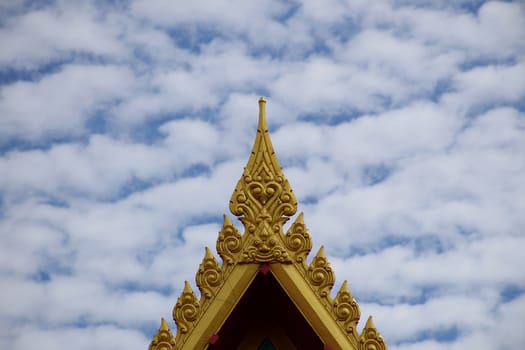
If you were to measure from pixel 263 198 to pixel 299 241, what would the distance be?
0.79m

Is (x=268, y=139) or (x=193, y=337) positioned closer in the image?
(x=193, y=337)

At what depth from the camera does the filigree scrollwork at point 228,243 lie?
43.8 ft

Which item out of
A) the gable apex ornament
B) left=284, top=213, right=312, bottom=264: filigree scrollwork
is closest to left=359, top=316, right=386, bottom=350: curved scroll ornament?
the gable apex ornament

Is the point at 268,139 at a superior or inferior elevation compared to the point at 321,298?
superior

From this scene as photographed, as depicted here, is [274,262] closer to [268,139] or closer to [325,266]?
[325,266]

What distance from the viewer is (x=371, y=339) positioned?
12859 mm

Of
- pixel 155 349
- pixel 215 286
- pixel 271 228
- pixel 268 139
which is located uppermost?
→ pixel 268 139

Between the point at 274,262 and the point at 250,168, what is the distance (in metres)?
1.37

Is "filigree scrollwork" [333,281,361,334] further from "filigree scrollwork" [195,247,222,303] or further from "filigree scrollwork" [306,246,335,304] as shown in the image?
"filigree scrollwork" [195,247,222,303]

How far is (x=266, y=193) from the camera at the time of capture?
13.6 metres

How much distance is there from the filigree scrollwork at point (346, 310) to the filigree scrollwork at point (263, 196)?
4.09 ft

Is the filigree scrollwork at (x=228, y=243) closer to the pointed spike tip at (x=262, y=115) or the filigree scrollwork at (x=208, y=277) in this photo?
the filigree scrollwork at (x=208, y=277)

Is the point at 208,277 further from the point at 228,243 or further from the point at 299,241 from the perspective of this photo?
the point at 299,241

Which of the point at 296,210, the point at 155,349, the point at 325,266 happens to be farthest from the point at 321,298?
the point at 155,349
